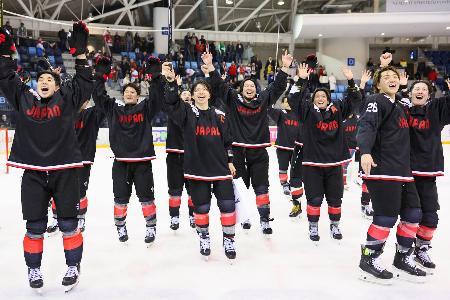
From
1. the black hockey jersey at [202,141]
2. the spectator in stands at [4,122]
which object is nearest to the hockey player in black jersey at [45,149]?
the black hockey jersey at [202,141]

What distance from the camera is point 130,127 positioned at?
4.17 meters

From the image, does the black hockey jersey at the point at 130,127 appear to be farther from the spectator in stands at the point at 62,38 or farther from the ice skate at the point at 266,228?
the spectator in stands at the point at 62,38

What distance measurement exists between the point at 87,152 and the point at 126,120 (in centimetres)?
70

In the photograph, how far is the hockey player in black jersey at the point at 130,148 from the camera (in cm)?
413

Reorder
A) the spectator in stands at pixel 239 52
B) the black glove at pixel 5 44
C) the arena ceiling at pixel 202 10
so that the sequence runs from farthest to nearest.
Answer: the spectator in stands at pixel 239 52 → the arena ceiling at pixel 202 10 → the black glove at pixel 5 44

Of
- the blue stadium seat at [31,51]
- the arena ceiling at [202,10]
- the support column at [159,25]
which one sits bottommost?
the blue stadium seat at [31,51]

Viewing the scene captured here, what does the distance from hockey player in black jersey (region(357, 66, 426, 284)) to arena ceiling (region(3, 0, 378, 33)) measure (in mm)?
16046

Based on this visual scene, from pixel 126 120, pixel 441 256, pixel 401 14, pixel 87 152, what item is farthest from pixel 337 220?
pixel 401 14

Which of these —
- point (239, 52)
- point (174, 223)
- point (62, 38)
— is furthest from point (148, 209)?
point (239, 52)

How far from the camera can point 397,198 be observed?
321 cm

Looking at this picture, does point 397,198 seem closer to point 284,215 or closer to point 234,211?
point 234,211

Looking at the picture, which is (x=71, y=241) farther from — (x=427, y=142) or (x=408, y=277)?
(x=427, y=142)

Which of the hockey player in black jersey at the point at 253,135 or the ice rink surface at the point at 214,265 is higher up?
the hockey player in black jersey at the point at 253,135

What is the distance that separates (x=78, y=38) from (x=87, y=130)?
1606 mm
